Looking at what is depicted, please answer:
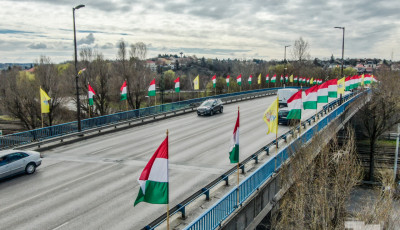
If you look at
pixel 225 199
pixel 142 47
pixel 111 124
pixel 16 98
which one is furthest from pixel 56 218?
pixel 142 47

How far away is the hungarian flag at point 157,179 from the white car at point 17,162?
988cm

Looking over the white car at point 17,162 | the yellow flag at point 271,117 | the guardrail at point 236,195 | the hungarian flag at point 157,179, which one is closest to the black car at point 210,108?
the guardrail at point 236,195

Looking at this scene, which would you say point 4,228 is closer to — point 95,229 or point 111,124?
point 95,229

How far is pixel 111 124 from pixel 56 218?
16118mm

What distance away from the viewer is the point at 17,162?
15.6m

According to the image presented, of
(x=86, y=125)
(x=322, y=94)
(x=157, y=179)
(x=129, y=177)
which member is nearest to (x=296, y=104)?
(x=322, y=94)

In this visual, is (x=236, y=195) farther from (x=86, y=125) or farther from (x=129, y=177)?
(x=86, y=125)

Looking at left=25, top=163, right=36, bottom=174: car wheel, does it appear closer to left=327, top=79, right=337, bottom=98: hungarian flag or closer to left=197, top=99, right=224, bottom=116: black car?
left=197, top=99, right=224, bottom=116: black car

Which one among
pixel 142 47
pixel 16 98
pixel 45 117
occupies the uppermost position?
pixel 142 47

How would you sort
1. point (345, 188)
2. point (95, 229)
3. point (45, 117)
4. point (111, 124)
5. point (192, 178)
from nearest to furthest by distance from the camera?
point (95, 229) → point (345, 188) → point (192, 178) → point (111, 124) → point (45, 117)

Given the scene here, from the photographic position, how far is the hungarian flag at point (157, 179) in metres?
8.68

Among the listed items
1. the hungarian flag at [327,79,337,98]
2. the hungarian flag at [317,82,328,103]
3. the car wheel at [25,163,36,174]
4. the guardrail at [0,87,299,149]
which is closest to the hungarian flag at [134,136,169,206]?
the car wheel at [25,163,36,174]

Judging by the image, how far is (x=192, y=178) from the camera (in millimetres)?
15320

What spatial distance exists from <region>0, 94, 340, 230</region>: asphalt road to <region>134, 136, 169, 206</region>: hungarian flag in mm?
2709
